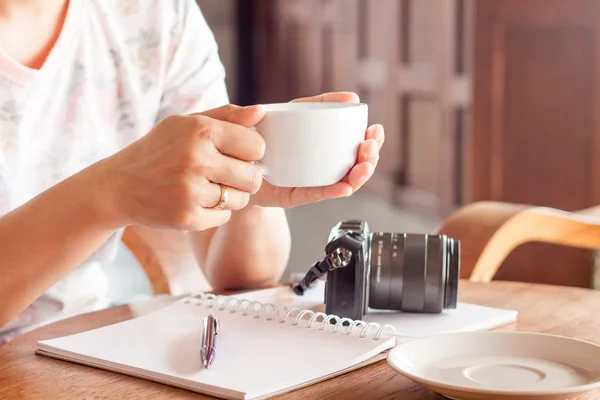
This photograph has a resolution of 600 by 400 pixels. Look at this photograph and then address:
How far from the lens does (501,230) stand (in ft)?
4.12

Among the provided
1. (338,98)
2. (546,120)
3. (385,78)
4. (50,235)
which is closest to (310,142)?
(338,98)

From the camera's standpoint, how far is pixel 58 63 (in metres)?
1.18

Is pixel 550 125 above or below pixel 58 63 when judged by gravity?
below

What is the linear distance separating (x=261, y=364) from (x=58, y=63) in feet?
1.88

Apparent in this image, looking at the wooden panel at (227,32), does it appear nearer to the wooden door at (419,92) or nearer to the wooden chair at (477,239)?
the wooden door at (419,92)

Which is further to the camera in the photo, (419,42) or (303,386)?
(419,42)

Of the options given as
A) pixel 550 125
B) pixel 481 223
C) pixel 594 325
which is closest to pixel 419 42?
pixel 550 125

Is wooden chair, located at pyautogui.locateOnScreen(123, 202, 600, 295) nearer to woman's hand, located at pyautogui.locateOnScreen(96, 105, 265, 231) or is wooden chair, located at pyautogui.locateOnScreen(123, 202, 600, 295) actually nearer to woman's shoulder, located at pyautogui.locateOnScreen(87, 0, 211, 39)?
woman's shoulder, located at pyautogui.locateOnScreen(87, 0, 211, 39)

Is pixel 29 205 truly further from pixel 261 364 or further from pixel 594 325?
pixel 594 325

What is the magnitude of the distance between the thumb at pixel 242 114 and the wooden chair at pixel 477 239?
0.47 m

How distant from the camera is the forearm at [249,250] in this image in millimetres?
1147

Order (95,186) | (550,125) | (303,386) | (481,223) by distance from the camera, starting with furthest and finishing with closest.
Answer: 1. (550,125)
2. (481,223)
3. (95,186)
4. (303,386)

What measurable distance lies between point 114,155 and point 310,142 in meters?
0.20

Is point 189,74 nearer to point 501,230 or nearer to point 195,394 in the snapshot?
point 501,230
